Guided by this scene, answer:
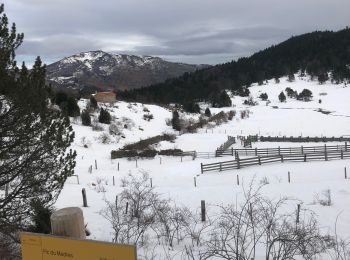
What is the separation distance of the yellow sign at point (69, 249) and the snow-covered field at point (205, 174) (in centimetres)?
1075

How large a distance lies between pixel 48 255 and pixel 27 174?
315 inches

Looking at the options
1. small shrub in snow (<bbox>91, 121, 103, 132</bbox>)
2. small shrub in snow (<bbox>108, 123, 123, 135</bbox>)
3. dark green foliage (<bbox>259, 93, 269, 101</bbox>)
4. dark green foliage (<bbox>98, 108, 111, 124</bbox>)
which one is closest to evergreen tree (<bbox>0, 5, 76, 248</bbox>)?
small shrub in snow (<bbox>91, 121, 103, 132</bbox>)

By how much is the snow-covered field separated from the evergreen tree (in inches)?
147

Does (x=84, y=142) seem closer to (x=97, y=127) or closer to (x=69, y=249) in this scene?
(x=97, y=127)

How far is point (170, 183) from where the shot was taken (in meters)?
30.0

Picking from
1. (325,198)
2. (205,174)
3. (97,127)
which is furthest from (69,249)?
(97,127)

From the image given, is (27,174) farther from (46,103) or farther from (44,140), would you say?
(46,103)

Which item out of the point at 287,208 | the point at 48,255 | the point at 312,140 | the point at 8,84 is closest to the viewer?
the point at 48,255

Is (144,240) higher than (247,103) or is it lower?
lower

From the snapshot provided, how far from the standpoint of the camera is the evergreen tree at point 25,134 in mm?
9906

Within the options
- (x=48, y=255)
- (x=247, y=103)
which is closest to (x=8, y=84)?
(x=48, y=255)

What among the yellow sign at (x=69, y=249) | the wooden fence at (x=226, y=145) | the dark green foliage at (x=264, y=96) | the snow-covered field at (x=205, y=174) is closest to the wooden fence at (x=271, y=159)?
the snow-covered field at (x=205, y=174)

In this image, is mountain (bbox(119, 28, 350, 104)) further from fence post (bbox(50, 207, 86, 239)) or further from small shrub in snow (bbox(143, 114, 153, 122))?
fence post (bbox(50, 207, 86, 239))

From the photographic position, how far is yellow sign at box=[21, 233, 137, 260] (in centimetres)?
301
